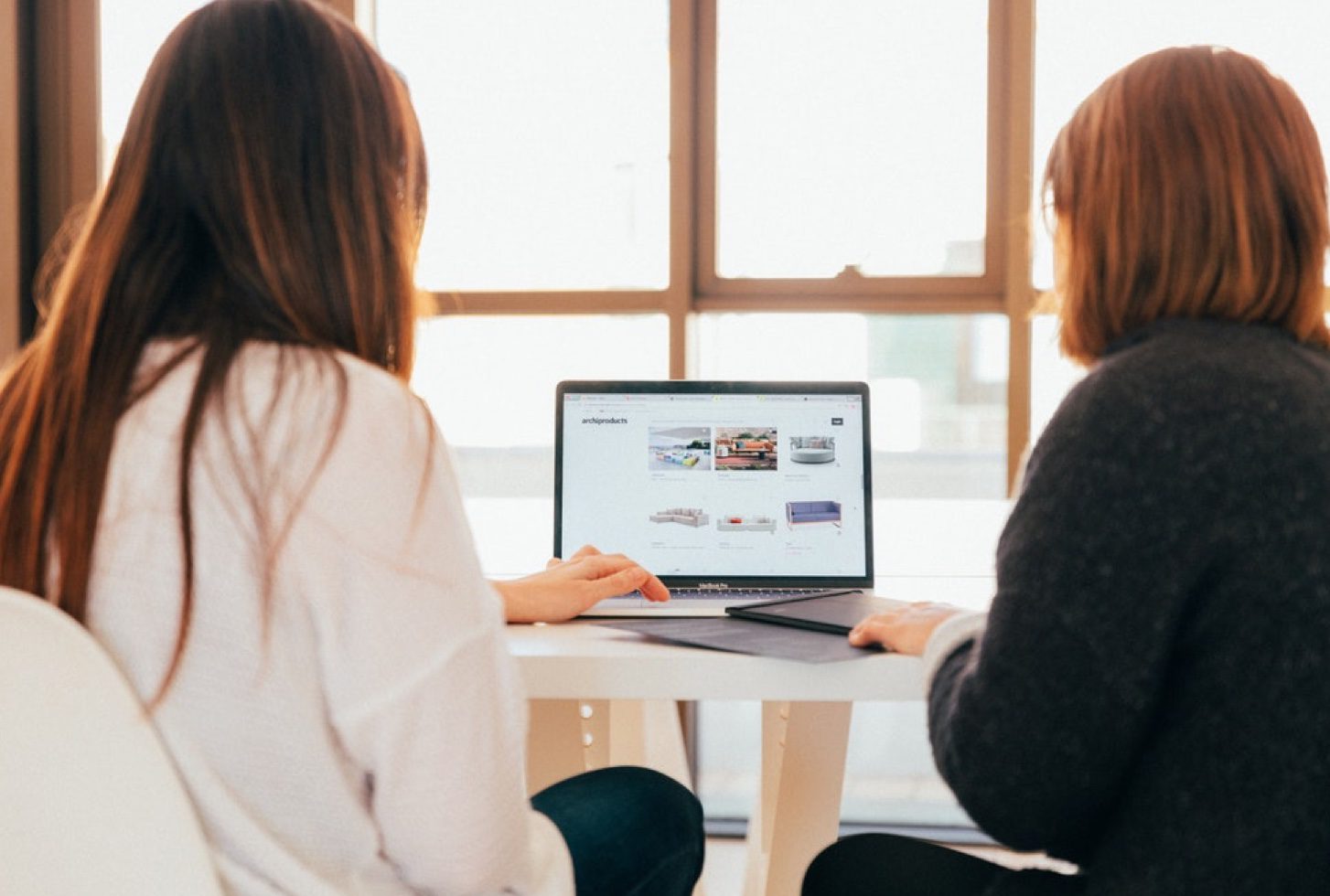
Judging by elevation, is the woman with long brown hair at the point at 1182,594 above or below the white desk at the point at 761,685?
above

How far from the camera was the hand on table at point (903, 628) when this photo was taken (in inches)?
47.2

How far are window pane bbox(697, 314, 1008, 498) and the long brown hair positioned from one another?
1897mm

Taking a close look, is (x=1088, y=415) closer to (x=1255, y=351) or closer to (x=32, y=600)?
(x=1255, y=351)

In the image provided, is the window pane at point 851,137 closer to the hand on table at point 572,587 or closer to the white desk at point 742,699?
the white desk at point 742,699

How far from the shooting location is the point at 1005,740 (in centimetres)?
82

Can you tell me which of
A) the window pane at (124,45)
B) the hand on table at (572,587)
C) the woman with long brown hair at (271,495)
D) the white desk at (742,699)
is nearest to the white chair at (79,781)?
the woman with long brown hair at (271,495)

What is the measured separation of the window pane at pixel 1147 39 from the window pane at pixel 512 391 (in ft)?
3.03

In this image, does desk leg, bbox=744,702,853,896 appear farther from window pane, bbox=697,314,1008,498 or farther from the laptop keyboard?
window pane, bbox=697,314,1008,498

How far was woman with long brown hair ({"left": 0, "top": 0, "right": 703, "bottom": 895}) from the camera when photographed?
77 cm

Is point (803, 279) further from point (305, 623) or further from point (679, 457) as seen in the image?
point (305, 623)

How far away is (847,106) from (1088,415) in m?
2.03

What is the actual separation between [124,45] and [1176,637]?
2.69 m

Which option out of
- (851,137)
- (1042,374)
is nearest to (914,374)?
(1042,374)

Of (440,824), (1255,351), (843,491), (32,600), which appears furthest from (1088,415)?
(843,491)
